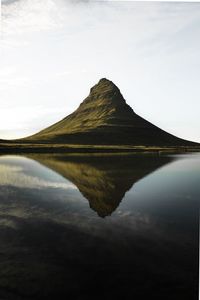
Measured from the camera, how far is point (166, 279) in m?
6.92

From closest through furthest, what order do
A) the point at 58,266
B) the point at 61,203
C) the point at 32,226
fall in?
the point at 58,266 < the point at 32,226 < the point at 61,203

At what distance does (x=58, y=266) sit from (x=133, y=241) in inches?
97.9

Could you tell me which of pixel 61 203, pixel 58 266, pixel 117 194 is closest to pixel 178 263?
pixel 58 266

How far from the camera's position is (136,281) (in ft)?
22.4

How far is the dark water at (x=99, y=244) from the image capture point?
6551 mm

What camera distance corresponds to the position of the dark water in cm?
655

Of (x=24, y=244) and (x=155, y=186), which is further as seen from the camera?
(x=155, y=186)

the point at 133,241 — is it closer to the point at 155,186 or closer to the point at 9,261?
the point at 9,261

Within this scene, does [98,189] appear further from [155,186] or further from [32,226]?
[32,226]

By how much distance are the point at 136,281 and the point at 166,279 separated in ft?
1.99

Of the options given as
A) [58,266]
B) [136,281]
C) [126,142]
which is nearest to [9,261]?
[58,266]

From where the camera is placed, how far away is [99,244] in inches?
356

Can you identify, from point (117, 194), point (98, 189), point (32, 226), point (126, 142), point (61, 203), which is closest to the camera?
point (32, 226)

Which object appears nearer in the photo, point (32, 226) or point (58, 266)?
point (58, 266)
